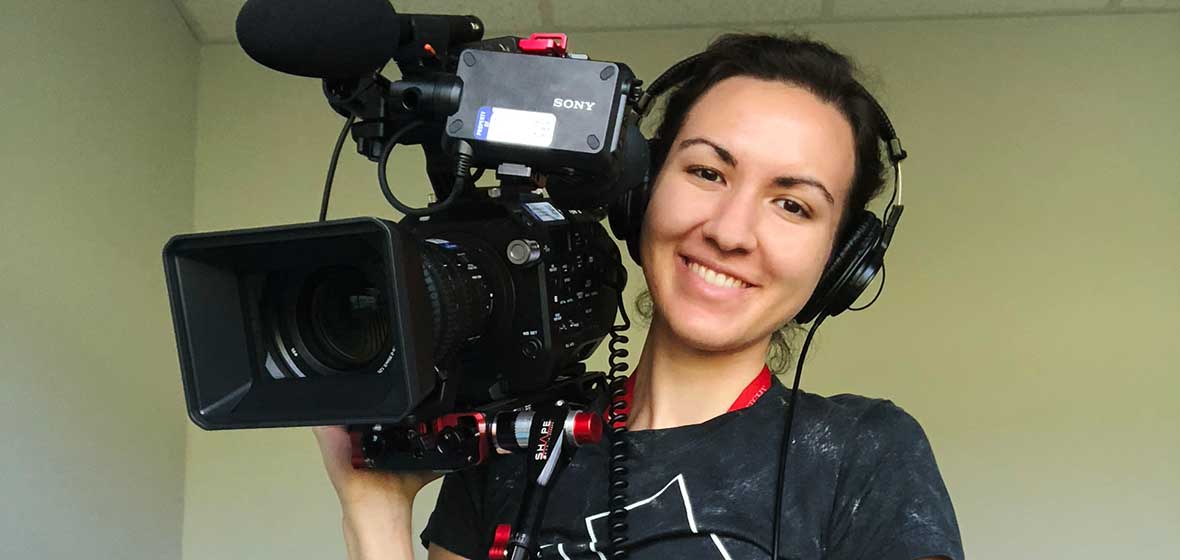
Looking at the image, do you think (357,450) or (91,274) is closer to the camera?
(357,450)

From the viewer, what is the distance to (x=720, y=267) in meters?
1.00

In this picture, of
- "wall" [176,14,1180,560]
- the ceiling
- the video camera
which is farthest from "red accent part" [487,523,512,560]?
the ceiling

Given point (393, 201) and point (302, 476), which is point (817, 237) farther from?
point (302, 476)

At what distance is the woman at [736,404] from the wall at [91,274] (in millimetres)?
1220

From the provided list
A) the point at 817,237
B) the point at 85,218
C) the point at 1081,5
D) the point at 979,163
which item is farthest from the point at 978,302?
the point at 85,218

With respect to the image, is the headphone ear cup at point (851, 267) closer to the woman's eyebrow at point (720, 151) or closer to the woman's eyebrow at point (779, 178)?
the woman's eyebrow at point (779, 178)

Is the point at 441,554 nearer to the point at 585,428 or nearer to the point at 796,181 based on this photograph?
the point at 585,428

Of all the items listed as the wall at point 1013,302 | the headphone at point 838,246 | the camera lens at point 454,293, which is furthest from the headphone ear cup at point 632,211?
the wall at point 1013,302

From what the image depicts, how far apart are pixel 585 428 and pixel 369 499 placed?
24 centimetres

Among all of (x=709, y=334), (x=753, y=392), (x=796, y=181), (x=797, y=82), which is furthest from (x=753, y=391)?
(x=797, y=82)

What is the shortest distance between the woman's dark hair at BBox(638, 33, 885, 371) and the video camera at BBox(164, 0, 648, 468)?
0.26 meters

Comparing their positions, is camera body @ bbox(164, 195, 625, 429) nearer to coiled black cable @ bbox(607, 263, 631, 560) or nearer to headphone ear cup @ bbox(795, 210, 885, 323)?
coiled black cable @ bbox(607, 263, 631, 560)

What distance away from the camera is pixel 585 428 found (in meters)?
0.87

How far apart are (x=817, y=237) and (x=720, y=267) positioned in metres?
0.11
